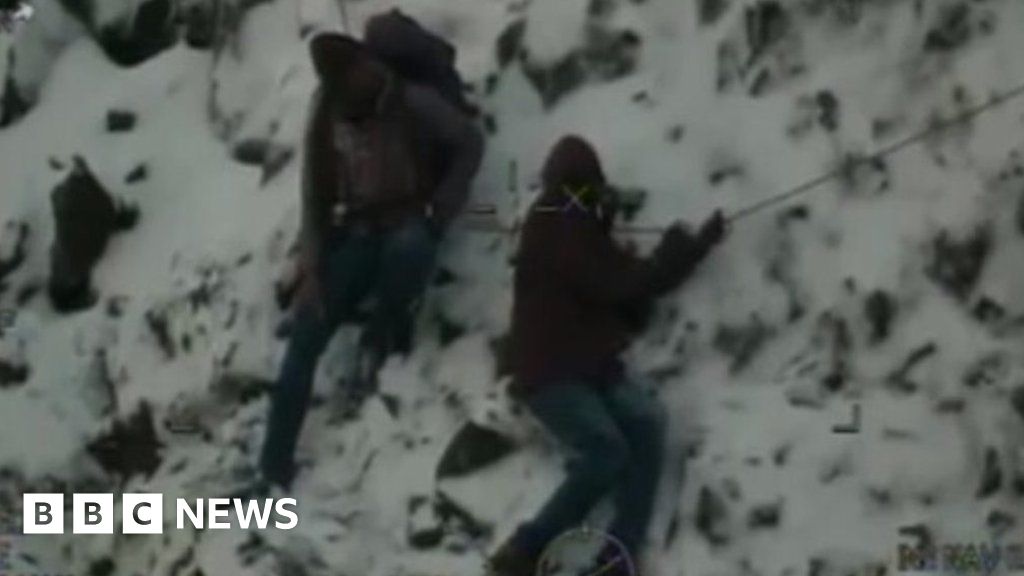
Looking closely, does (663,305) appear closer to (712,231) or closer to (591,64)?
(712,231)

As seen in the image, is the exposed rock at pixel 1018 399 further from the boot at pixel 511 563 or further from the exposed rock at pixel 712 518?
the boot at pixel 511 563

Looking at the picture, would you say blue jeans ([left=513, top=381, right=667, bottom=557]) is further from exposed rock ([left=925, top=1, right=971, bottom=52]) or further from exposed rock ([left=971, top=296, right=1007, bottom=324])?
exposed rock ([left=925, top=1, right=971, bottom=52])

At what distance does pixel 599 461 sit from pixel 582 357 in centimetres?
19

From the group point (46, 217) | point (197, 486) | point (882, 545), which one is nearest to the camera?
point (882, 545)

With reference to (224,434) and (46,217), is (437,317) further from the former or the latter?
(46,217)

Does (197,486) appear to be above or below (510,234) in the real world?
below

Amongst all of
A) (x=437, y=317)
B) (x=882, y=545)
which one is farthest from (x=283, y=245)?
(x=882, y=545)

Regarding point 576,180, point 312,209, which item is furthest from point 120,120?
point 576,180

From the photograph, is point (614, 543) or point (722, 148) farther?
point (722, 148)

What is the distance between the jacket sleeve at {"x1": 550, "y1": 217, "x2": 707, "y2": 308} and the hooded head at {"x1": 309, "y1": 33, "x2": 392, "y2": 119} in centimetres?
46

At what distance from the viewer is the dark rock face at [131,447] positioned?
19.2 feet

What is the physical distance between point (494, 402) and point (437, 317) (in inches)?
9.5

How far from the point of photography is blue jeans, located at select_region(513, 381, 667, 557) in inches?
214

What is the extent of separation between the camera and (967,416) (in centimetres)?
548
